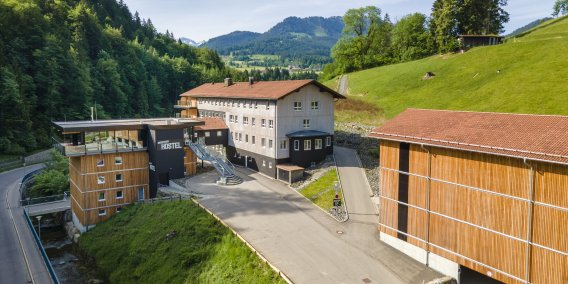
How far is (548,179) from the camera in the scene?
728 inches

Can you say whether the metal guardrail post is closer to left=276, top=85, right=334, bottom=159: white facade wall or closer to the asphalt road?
the asphalt road

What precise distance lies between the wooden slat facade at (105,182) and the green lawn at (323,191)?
645 inches

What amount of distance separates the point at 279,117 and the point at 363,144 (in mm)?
13153

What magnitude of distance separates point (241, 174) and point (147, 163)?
10257 mm

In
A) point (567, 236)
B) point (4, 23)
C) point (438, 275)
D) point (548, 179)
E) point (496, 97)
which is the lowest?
point (438, 275)

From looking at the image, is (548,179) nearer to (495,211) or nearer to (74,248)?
(495,211)

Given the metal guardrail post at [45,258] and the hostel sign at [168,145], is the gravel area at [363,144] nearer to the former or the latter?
the hostel sign at [168,145]

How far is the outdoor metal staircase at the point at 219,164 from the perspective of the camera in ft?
137

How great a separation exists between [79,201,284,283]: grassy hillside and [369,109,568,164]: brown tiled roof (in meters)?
12.0

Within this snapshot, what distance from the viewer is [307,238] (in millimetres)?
27688

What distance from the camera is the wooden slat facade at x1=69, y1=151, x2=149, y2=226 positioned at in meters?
37.7

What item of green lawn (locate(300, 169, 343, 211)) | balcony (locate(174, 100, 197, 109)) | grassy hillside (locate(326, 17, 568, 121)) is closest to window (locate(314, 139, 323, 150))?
green lawn (locate(300, 169, 343, 211))

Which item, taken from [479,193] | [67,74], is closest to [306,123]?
[479,193]

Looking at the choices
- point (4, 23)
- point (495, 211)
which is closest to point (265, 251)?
point (495, 211)
